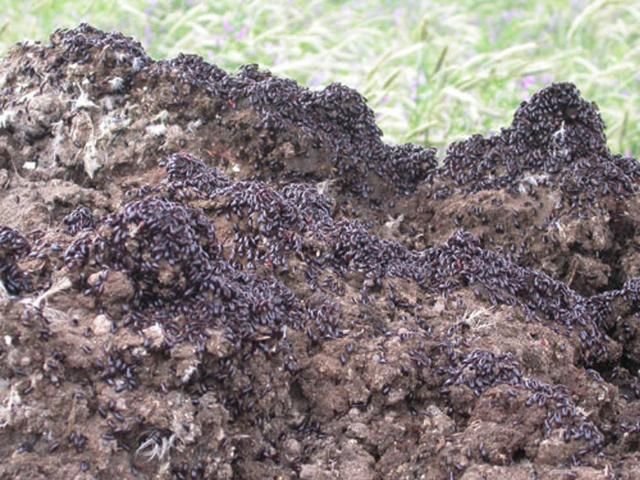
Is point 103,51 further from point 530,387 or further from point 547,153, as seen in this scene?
point 530,387

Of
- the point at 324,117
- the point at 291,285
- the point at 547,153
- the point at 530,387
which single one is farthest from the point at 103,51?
the point at 530,387

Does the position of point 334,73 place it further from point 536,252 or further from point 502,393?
point 502,393

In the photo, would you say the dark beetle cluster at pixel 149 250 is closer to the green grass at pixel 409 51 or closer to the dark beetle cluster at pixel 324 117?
the dark beetle cluster at pixel 324 117

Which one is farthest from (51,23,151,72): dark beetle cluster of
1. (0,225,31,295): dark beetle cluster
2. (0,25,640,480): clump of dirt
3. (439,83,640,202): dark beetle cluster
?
(0,225,31,295): dark beetle cluster

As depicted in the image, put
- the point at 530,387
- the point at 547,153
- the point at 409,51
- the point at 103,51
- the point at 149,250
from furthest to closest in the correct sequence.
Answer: the point at 409,51, the point at 547,153, the point at 103,51, the point at 530,387, the point at 149,250

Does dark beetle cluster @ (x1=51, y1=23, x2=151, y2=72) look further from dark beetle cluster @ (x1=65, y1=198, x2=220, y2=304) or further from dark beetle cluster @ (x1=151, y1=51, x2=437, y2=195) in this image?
dark beetle cluster @ (x1=65, y1=198, x2=220, y2=304)

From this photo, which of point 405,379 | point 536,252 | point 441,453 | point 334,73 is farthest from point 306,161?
point 334,73

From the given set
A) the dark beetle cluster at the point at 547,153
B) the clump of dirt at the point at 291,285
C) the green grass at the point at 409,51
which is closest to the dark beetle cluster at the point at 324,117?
the clump of dirt at the point at 291,285
